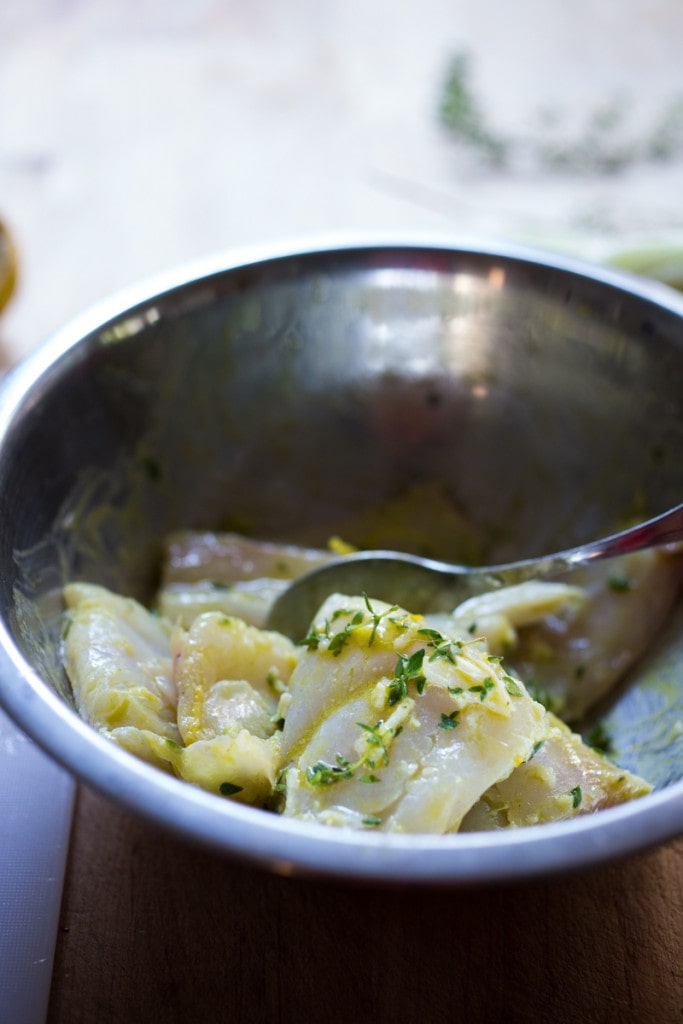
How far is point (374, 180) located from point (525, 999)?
267cm

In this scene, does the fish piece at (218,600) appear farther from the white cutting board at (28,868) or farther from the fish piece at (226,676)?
the white cutting board at (28,868)

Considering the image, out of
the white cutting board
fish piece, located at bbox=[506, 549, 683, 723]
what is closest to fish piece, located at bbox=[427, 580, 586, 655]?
fish piece, located at bbox=[506, 549, 683, 723]

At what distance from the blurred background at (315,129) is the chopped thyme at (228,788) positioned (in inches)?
63.8

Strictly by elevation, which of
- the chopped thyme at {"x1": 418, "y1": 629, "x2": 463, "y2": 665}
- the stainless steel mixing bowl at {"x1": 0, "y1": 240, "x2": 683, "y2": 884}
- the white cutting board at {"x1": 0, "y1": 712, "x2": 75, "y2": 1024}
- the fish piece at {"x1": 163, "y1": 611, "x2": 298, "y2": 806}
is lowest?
the white cutting board at {"x1": 0, "y1": 712, "x2": 75, "y2": 1024}

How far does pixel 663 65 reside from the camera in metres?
3.92

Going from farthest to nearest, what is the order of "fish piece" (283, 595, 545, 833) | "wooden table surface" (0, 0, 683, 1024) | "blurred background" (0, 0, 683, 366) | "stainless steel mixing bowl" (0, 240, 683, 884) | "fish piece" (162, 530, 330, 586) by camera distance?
"blurred background" (0, 0, 683, 366), "fish piece" (162, 530, 330, 586), "stainless steel mixing bowl" (0, 240, 683, 884), "wooden table surface" (0, 0, 683, 1024), "fish piece" (283, 595, 545, 833)

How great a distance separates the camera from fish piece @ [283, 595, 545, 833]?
3.89 ft

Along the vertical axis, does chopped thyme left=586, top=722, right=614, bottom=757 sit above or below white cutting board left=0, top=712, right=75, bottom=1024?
above

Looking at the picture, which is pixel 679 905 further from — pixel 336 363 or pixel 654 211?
pixel 654 211

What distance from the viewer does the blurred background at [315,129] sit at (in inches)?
115

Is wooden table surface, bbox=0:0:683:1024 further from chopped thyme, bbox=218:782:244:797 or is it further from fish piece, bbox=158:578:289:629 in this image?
fish piece, bbox=158:578:289:629

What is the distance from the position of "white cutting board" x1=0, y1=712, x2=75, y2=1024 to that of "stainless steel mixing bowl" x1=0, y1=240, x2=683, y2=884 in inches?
9.0

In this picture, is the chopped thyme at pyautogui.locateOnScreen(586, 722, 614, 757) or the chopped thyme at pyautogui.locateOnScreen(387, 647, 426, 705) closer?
the chopped thyme at pyautogui.locateOnScreen(387, 647, 426, 705)

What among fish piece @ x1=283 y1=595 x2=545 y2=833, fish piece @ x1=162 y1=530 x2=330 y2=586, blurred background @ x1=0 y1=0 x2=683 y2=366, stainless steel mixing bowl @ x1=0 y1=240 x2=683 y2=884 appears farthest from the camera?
blurred background @ x1=0 y1=0 x2=683 y2=366
